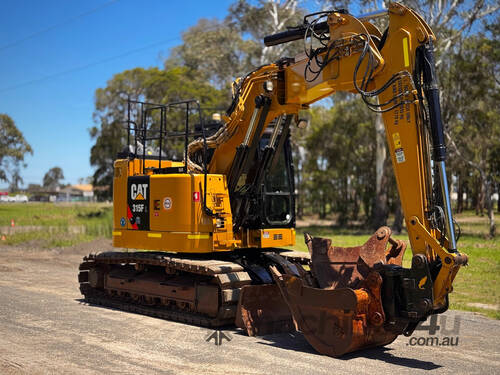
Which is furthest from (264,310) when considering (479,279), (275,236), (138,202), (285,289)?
(479,279)

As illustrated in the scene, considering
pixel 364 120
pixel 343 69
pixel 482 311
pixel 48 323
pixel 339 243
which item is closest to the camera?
pixel 343 69

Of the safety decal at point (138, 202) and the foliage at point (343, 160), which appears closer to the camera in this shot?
the safety decal at point (138, 202)

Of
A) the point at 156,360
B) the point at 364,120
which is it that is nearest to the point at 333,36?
the point at 156,360

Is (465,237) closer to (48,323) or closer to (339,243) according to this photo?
(339,243)

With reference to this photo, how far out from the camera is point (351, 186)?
39344mm

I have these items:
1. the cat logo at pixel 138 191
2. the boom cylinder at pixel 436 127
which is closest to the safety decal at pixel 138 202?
the cat logo at pixel 138 191

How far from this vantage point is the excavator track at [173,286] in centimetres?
910

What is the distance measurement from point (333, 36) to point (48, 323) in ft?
19.9

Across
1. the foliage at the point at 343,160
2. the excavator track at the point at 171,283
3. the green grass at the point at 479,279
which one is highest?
the foliage at the point at 343,160

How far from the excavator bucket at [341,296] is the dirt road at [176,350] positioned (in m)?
0.24

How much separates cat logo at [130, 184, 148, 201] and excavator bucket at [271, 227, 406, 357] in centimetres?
314

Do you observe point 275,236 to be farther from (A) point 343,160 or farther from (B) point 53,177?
(B) point 53,177

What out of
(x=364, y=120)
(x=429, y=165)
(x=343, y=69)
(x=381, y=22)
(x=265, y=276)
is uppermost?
(x=381, y=22)

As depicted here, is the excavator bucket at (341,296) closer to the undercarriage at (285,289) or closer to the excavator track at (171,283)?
the undercarriage at (285,289)
